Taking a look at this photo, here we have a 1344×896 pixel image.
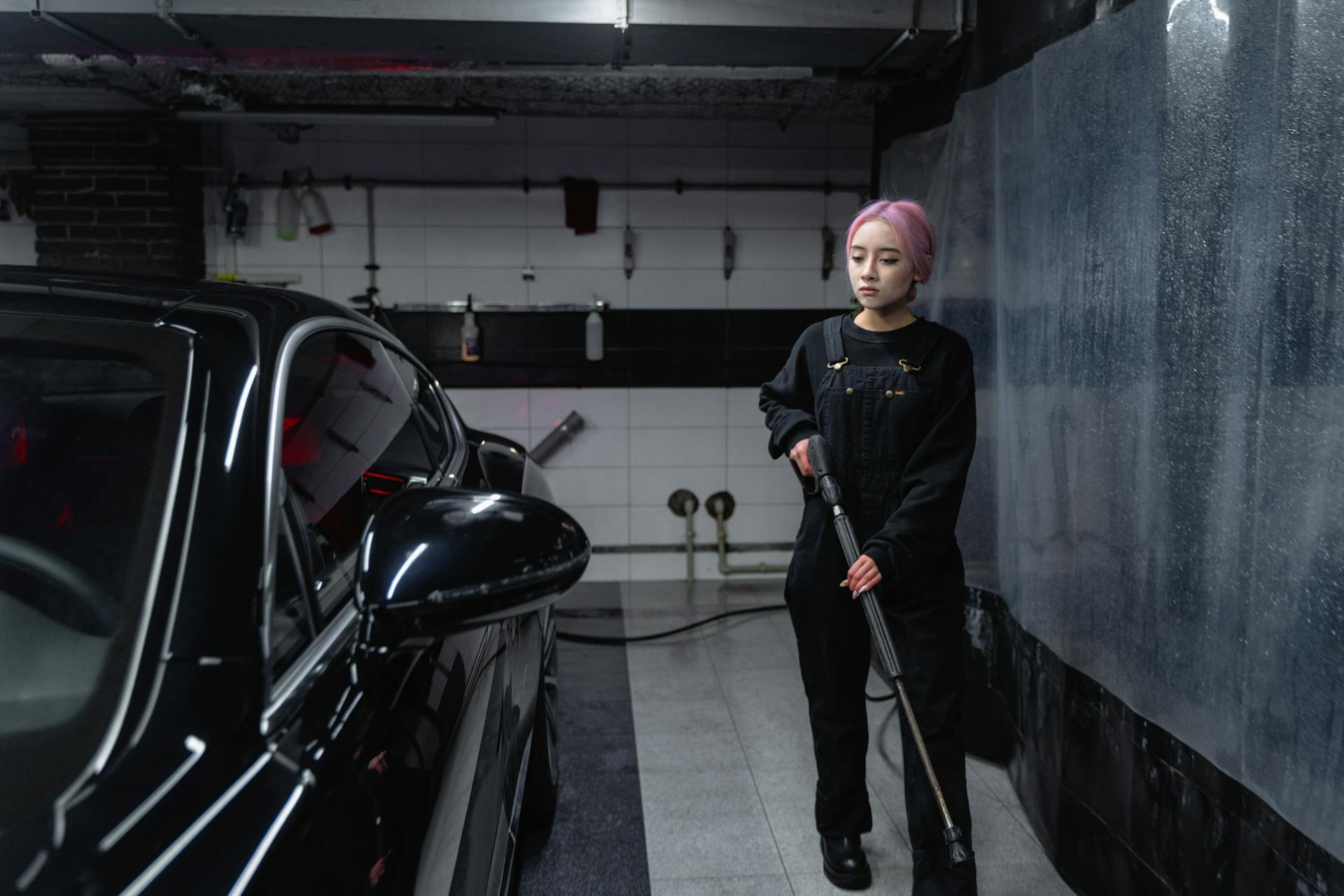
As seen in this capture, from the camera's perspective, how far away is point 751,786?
2.64m

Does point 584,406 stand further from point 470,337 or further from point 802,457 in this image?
point 802,457

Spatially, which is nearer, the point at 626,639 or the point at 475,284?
the point at 626,639

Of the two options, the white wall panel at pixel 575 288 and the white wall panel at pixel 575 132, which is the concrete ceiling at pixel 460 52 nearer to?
the white wall panel at pixel 575 132

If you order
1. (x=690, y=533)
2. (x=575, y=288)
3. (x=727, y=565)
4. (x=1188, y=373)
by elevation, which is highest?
(x=575, y=288)

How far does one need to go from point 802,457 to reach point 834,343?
0.25m

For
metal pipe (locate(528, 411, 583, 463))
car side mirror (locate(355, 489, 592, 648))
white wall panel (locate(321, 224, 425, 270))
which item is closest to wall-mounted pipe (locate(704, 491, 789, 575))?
metal pipe (locate(528, 411, 583, 463))

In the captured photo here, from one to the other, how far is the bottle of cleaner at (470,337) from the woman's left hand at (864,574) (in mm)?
3258

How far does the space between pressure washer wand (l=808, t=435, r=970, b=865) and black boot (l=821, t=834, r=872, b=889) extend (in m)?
0.31

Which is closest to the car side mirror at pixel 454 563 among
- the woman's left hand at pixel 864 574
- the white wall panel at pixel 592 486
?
the woman's left hand at pixel 864 574

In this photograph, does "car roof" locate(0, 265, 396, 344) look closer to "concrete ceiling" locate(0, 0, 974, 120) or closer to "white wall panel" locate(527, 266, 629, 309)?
"concrete ceiling" locate(0, 0, 974, 120)

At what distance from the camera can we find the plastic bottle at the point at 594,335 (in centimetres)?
472

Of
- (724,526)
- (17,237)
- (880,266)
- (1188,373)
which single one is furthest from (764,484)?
(17,237)

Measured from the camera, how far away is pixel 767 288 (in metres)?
4.89

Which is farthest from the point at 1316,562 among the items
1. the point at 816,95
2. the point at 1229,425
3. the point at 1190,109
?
the point at 816,95
